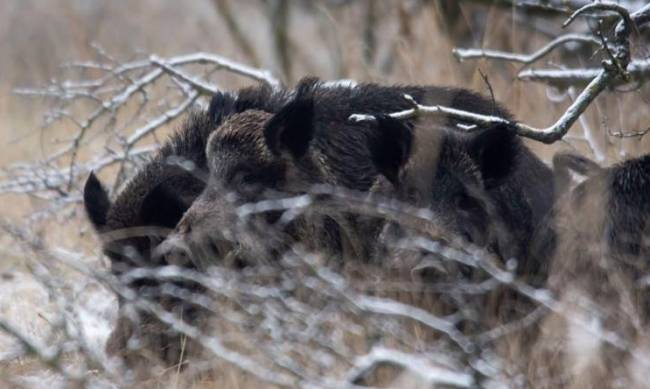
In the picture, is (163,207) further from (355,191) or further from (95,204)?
(355,191)

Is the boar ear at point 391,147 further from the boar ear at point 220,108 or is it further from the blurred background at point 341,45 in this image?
the blurred background at point 341,45

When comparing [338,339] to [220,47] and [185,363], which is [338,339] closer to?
[185,363]

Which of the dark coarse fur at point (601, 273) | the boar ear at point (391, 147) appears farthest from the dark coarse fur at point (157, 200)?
the dark coarse fur at point (601, 273)

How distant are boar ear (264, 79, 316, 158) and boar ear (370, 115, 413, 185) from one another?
42cm

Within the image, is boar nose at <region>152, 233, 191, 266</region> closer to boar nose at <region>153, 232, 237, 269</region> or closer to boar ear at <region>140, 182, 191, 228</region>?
boar nose at <region>153, 232, 237, 269</region>

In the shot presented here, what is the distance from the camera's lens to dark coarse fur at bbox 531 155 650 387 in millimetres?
4234

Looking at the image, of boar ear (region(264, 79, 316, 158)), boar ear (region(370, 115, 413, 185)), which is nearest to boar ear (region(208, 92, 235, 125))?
boar ear (region(264, 79, 316, 158))

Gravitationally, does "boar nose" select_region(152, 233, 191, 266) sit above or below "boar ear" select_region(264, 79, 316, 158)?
below

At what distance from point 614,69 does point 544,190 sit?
4.09 ft

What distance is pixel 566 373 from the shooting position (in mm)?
4219

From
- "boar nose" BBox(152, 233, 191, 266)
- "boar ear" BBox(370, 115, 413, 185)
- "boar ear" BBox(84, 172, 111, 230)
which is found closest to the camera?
"boar nose" BBox(152, 233, 191, 266)

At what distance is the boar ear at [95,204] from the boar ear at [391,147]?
150cm

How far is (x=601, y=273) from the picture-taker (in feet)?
15.6

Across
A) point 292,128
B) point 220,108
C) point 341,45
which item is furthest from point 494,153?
point 341,45
